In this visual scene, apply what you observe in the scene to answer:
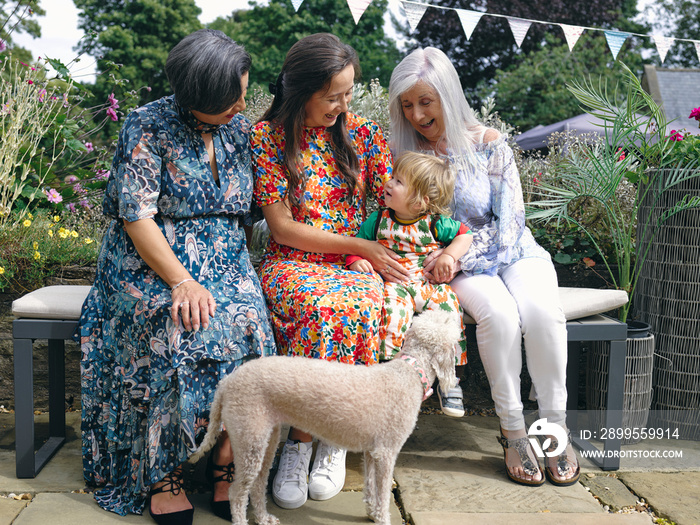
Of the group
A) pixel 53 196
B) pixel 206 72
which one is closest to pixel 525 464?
pixel 206 72

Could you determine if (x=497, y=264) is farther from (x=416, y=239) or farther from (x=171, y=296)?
(x=171, y=296)

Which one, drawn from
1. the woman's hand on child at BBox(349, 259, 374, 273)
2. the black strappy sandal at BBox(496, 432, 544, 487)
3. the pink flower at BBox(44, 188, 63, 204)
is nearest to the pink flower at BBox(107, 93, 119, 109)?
the pink flower at BBox(44, 188, 63, 204)

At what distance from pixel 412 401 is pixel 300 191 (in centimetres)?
120

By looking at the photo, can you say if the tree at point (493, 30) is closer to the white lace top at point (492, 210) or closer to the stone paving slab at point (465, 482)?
the white lace top at point (492, 210)

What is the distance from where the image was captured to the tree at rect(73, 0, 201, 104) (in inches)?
871

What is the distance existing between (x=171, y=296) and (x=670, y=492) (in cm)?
237

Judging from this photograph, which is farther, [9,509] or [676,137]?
[676,137]

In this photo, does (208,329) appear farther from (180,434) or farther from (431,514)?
(431,514)

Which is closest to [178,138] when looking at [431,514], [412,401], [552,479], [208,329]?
[208,329]

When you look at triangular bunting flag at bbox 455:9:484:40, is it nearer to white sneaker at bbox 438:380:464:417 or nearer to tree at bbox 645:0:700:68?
white sneaker at bbox 438:380:464:417

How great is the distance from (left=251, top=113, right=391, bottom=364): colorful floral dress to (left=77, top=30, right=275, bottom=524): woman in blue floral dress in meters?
0.12

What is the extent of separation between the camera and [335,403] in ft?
6.92

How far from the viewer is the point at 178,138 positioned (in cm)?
252

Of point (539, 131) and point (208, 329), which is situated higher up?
point (539, 131)
